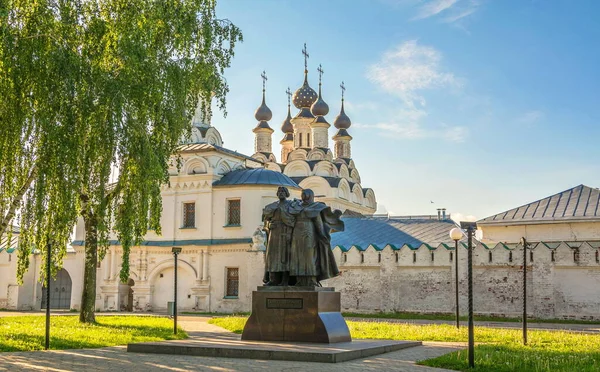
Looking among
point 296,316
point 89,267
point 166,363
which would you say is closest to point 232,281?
point 89,267

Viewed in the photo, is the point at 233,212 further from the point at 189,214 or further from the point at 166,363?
the point at 166,363

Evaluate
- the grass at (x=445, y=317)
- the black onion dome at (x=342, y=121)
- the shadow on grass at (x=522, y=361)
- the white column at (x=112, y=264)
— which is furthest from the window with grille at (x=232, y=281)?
the shadow on grass at (x=522, y=361)

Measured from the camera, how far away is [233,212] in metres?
30.9

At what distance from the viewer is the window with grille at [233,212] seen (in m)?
30.8

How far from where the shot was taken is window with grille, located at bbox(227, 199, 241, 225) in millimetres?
30766

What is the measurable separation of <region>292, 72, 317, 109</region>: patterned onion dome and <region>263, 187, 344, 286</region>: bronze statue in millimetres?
33409

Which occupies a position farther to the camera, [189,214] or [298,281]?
[189,214]

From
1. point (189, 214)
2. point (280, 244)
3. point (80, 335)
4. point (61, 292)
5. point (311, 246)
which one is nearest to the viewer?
point (311, 246)

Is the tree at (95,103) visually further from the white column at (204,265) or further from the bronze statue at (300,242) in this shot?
the white column at (204,265)

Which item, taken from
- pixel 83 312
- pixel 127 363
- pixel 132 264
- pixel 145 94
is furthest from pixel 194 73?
pixel 132 264

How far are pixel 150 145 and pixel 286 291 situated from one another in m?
5.37

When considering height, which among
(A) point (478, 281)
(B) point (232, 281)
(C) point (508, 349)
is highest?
(A) point (478, 281)

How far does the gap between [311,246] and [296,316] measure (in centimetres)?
116

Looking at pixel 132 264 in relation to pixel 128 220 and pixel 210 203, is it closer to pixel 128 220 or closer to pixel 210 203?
pixel 210 203
